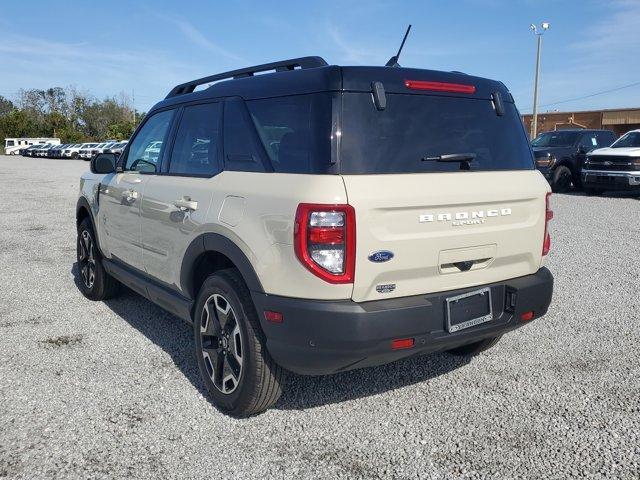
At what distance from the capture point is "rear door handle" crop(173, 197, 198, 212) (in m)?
3.58

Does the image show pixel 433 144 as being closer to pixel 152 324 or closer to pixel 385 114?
pixel 385 114

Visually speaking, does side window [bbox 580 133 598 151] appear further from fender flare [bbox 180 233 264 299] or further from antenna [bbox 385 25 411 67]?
fender flare [bbox 180 233 264 299]

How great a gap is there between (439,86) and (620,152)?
1339cm

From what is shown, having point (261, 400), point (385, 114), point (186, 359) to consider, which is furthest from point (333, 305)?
point (186, 359)

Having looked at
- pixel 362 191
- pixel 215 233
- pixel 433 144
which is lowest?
pixel 215 233

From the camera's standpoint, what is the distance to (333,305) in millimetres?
2811

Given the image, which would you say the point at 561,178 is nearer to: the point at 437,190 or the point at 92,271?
the point at 92,271

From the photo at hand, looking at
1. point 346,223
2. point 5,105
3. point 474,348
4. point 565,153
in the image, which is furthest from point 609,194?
point 5,105

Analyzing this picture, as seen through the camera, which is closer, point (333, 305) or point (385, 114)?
point (333, 305)

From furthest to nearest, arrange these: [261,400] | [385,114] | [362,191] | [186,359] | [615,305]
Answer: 1. [615,305]
2. [186,359]
3. [261,400]
4. [385,114]
5. [362,191]

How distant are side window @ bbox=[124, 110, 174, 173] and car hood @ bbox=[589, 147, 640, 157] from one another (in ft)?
43.4

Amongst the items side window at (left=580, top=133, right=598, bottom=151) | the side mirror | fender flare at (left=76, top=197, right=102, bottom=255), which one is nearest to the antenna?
the side mirror

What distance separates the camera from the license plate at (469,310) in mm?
3078

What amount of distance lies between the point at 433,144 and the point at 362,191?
0.61m
